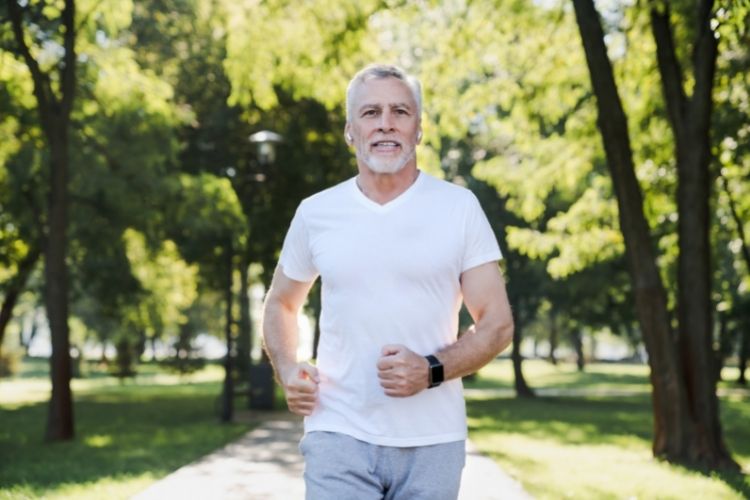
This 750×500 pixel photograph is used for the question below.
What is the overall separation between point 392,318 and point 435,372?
0.67 ft

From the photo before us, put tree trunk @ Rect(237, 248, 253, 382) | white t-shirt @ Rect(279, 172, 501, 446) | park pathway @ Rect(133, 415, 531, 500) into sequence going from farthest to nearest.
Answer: tree trunk @ Rect(237, 248, 253, 382), park pathway @ Rect(133, 415, 531, 500), white t-shirt @ Rect(279, 172, 501, 446)

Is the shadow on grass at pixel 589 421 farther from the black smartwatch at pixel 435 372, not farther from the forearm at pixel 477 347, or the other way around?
the black smartwatch at pixel 435 372

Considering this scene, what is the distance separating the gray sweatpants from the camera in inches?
131

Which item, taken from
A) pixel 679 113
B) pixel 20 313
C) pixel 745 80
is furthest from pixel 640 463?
pixel 20 313

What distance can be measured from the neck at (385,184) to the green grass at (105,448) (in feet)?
22.2

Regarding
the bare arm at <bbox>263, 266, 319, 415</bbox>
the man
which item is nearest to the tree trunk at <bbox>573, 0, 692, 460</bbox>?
the bare arm at <bbox>263, 266, 319, 415</bbox>

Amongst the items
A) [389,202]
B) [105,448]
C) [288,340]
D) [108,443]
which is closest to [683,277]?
[105,448]

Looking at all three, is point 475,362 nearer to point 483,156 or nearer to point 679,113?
point 679,113

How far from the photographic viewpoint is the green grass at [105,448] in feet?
34.9

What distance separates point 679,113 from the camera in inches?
513

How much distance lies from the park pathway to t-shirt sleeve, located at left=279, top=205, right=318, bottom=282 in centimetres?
631

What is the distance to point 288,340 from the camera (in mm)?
3730

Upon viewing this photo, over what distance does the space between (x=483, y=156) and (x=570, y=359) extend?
273 ft

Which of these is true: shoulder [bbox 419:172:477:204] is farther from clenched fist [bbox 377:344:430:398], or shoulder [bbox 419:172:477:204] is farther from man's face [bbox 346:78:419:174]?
clenched fist [bbox 377:344:430:398]
